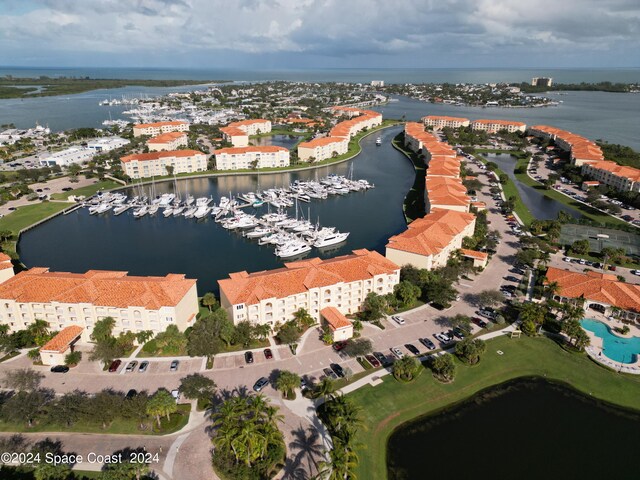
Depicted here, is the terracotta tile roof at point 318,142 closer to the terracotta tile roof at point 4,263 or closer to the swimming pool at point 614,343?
the terracotta tile roof at point 4,263

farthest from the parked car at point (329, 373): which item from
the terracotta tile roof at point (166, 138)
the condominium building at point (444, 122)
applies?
the condominium building at point (444, 122)

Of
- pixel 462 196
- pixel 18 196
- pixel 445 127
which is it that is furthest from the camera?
pixel 445 127

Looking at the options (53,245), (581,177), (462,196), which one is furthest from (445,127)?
(53,245)

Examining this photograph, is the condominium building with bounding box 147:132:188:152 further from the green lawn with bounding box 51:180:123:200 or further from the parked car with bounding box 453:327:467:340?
the parked car with bounding box 453:327:467:340

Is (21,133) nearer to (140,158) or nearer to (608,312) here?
(140,158)

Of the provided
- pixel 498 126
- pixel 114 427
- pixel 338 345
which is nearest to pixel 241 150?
pixel 338 345

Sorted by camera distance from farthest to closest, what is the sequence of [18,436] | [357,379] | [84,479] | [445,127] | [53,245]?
[445,127], [53,245], [357,379], [18,436], [84,479]

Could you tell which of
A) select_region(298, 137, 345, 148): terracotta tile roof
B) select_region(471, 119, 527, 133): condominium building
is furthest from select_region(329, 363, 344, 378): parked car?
select_region(471, 119, 527, 133): condominium building

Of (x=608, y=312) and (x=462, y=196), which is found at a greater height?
(x=462, y=196)

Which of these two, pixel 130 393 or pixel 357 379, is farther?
pixel 357 379

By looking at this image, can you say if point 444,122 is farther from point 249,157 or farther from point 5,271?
point 5,271
